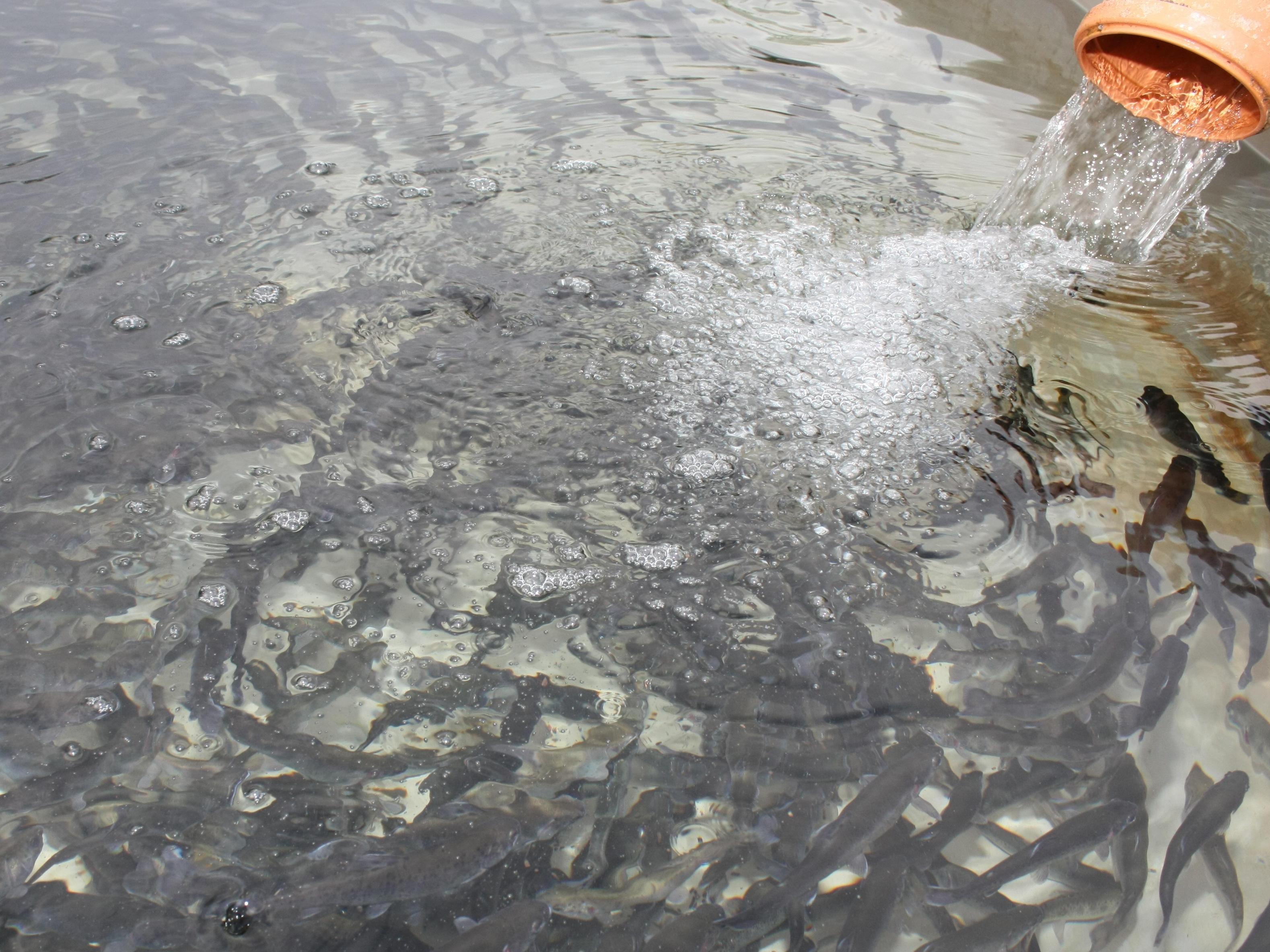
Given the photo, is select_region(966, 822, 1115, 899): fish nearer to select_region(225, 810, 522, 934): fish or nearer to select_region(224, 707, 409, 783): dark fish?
select_region(225, 810, 522, 934): fish

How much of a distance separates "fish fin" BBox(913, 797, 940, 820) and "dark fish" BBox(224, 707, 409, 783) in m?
0.98

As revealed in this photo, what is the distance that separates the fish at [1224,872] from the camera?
146 centimetres

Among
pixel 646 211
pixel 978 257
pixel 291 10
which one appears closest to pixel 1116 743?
pixel 978 257

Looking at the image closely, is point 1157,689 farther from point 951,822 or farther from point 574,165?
point 574,165

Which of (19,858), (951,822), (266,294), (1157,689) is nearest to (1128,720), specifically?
(1157,689)

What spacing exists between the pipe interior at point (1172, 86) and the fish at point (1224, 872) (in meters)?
2.23

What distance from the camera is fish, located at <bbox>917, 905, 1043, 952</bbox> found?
4.56 feet

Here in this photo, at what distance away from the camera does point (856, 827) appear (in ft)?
4.94

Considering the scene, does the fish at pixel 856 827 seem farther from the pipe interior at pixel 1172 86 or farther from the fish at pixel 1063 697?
the pipe interior at pixel 1172 86

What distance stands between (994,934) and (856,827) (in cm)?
27

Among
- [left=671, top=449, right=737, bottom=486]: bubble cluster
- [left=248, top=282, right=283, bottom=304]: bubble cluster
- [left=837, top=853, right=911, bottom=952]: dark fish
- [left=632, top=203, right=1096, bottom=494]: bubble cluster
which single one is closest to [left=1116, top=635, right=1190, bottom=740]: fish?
[left=837, top=853, right=911, bottom=952]: dark fish

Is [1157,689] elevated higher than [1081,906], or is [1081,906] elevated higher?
[1157,689]

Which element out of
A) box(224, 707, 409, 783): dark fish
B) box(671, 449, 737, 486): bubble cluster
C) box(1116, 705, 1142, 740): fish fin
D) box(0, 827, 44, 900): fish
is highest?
box(671, 449, 737, 486): bubble cluster

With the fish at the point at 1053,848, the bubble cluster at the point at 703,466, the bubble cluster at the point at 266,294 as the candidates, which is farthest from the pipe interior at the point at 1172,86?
the bubble cluster at the point at 266,294
